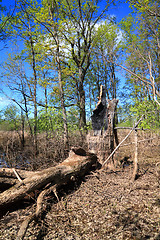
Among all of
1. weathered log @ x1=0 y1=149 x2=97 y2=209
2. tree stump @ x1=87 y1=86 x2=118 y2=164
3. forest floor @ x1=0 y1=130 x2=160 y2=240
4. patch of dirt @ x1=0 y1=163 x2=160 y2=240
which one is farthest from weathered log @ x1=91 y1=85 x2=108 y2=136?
patch of dirt @ x1=0 y1=163 x2=160 y2=240

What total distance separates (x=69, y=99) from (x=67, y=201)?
10.1 metres

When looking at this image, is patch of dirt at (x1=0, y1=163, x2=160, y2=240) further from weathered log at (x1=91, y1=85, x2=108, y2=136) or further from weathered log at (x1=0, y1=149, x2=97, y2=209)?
weathered log at (x1=91, y1=85, x2=108, y2=136)

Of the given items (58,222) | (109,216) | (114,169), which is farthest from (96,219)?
(114,169)

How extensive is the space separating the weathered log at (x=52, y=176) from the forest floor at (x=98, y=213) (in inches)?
11.3

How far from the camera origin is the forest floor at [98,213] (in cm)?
231

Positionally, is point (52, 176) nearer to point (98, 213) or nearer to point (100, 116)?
point (98, 213)

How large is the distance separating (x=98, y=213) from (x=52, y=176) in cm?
124

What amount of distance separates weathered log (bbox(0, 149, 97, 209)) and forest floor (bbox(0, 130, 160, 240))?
0.29 metres

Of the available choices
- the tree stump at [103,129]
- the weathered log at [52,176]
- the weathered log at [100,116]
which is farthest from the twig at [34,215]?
the weathered log at [100,116]

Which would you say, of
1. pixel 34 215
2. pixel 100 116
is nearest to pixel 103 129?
pixel 100 116

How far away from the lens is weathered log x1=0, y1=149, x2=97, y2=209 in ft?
9.13

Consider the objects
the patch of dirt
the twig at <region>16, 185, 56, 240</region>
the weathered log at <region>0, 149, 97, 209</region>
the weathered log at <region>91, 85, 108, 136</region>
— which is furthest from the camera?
the weathered log at <region>91, 85, 108, 136</region>

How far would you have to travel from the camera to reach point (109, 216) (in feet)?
8.69

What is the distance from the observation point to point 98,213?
2787mm
